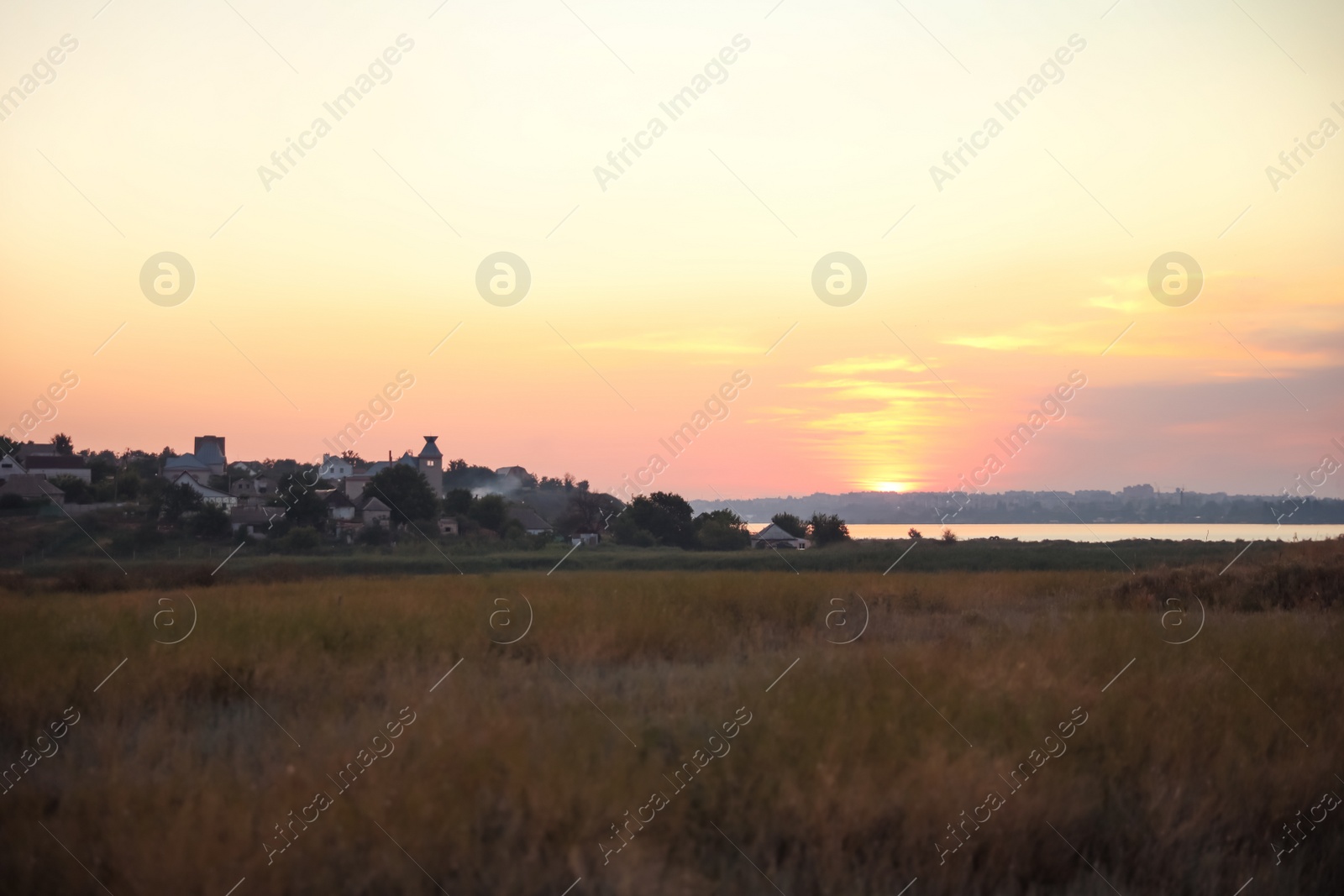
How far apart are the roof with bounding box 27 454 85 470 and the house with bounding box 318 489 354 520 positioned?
1423 cm

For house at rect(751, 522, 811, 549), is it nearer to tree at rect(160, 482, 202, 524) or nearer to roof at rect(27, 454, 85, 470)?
tree at rect(160, 482, 202, 524)

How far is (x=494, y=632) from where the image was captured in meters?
10.1

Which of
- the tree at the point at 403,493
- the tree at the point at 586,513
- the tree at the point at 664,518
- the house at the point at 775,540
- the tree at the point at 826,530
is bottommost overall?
the tree at the point at 403,493

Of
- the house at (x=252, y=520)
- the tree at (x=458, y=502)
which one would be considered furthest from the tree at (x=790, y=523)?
the house at (x=252, y=520)

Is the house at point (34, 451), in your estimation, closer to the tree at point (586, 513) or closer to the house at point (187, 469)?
the house at point (187, 469)

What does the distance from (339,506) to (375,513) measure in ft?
9.36

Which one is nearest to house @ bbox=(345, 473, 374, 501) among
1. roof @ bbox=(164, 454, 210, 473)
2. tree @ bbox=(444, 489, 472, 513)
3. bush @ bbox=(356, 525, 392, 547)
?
tree @ bbox=(444, 489, 472, 513)

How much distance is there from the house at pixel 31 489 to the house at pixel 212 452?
68.4ft

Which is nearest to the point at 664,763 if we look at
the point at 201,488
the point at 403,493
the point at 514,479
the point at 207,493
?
the point at 403,493

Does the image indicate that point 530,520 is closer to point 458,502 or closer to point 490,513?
point 490,513

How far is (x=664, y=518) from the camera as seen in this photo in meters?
55.4

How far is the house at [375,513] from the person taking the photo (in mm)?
45375

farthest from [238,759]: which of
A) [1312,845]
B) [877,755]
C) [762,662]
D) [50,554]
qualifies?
[50,554]

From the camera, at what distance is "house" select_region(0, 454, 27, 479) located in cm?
4034
